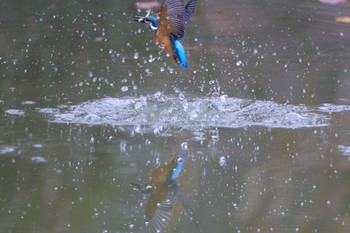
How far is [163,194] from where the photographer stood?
3.25 meters

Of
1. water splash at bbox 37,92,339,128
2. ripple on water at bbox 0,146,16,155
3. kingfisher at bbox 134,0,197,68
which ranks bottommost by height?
water splash at bbox 37,92,339,128

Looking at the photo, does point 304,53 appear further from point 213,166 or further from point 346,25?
point 213,166

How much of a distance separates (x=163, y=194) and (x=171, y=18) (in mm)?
1065

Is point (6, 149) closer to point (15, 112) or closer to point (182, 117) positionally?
point (15, 112)

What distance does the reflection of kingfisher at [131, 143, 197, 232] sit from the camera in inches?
117

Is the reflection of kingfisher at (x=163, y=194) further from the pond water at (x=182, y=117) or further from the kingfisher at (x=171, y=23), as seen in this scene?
the kingfisher at (x=171, y=23)

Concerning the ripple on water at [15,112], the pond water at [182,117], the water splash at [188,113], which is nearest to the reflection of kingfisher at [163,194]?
the pond water at [182,117]

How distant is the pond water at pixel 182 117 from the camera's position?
3084 millimetres

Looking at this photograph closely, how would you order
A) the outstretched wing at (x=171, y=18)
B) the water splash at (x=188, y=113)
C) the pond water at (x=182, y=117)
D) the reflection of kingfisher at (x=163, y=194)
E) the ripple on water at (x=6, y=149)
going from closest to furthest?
the reflection of kingfisher at (x=163, y=194) → the pond water at (x=182, y=117) → the ripple on water at (x=6, y=149) → the outstretched wing at (x=171, y=18) → the water splash at (x=188, y=113)

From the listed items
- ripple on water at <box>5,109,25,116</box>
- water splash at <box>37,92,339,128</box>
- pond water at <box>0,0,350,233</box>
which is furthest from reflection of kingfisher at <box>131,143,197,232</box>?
ripple on water at <box>5,109,25,116</box>

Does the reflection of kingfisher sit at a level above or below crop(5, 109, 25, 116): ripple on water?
above

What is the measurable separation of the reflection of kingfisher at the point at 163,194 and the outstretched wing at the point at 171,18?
2.29 ft

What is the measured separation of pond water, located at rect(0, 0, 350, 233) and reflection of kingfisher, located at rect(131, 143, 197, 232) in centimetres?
3

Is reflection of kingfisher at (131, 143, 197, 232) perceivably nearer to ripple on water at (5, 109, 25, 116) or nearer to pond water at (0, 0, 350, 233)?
pond water at (0, 0, 350, 233)
